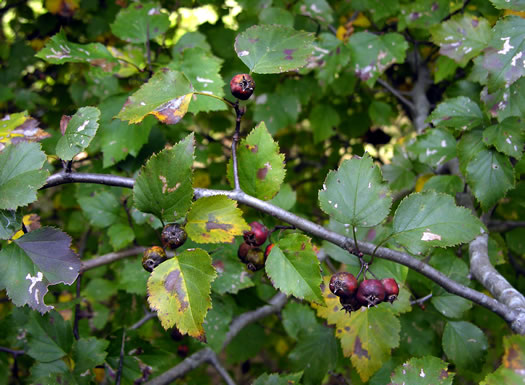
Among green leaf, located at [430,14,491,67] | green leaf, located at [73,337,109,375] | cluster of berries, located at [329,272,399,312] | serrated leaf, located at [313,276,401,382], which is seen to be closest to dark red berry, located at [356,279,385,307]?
cluster of berries, located at [329,272,399,312]

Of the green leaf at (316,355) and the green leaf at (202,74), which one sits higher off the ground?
the green leaf at (202,74)

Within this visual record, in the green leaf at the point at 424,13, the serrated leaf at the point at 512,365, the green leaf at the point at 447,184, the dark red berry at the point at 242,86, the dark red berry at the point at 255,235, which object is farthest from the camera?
the green leaf at the point at 424,13

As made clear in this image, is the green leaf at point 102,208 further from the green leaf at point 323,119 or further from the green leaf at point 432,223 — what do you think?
the green leaf at point 323,119

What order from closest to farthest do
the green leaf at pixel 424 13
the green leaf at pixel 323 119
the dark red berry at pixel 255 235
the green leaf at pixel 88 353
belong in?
the dark red berry at pixel 255 235, the green leaf at pixel 88 353, the green leaf at pixel 424 13, the green leaf at pixel 323 119

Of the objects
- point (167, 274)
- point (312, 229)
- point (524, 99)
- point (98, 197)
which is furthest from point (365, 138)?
point (167, 274)

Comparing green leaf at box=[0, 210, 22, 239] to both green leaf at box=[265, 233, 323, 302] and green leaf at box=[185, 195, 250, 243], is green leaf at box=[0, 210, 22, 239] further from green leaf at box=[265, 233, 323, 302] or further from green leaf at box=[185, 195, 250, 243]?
green leaf at box=[265, 233, 323, 302]

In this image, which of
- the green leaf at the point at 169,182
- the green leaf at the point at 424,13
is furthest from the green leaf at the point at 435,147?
the green leaf at the point at 169,182

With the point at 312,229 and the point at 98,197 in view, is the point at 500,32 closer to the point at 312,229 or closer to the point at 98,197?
the point at 312,229

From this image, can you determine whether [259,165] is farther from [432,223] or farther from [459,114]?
[459,114]
